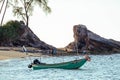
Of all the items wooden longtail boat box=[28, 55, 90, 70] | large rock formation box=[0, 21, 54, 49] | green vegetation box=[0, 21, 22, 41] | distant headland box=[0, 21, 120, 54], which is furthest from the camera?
large rock formation box=[0, 21, 54, 49]

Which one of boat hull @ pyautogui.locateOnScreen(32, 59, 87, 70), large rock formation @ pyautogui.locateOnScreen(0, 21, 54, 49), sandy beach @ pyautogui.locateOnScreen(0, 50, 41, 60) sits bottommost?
boat hull @ pyautogui.locateOnScreen(32, 59, 87, 70)

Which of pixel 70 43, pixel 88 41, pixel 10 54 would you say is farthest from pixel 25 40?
pixel 10 54

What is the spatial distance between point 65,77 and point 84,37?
80807mm

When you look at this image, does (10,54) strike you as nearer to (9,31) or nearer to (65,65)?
(9,31)

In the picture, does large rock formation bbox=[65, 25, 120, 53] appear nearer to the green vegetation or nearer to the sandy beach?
the green vegetation

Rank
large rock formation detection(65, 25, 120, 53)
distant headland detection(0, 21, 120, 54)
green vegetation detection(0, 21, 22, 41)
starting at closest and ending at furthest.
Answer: green vegetation detection(0, 21, 22, 41) → distant headland detection(0, 21, 120, 54) → large rock formation detection(65, 25, 120, 53)

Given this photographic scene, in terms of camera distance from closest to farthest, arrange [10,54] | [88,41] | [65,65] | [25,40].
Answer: [65,65], [10,54], [25,40], [88,41]

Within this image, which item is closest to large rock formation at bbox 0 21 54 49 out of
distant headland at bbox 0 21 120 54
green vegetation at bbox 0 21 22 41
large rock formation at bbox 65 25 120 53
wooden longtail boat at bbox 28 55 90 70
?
distant headland at bbox 0 21 120 54

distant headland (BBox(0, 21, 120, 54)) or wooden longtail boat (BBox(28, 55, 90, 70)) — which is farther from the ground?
distant headland (BBox(0, 21, 120, 54))

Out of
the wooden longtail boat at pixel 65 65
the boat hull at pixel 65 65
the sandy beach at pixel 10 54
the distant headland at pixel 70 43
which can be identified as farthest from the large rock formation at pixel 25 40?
the boat hull at pixel 65 65

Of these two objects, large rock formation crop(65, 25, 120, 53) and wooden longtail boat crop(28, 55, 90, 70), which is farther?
large rock formation crop(65, 25, 120, 53)

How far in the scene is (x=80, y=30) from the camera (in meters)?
144

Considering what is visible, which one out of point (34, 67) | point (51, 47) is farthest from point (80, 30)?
point (34, 67)

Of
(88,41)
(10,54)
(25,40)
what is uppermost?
(88,41)
